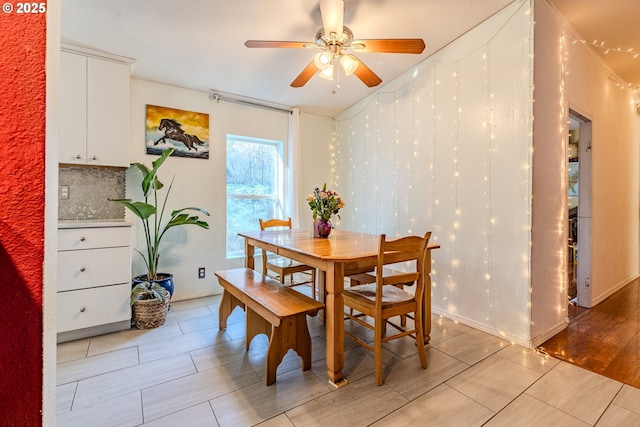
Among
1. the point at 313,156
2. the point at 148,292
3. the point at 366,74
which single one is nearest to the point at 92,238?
the point at 148,292

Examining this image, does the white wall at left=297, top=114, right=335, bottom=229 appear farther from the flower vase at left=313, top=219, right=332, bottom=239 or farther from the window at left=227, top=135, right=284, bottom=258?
the flower vase at left=313, top=219, right=332, bottom=239

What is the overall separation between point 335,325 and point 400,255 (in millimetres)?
613

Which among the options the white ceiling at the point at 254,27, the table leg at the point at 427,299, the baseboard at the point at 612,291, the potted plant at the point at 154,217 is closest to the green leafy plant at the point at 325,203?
the table leg at the point at 427,299

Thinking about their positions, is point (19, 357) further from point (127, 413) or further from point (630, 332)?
point (630, 332)

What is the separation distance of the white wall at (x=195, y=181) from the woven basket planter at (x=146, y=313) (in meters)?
0.74

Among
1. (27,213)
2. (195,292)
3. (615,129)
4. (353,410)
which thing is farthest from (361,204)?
(27,213)

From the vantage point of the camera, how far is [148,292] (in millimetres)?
2629

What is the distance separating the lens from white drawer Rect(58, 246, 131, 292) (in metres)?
2.26

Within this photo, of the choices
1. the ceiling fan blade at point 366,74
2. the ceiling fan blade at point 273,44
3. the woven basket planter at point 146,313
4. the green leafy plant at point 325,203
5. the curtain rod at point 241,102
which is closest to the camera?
the ceiling fan blade at point 273,44

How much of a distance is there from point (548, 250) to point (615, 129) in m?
2.32

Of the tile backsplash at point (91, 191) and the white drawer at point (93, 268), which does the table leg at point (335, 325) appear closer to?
the white drawer at point (93, 268)

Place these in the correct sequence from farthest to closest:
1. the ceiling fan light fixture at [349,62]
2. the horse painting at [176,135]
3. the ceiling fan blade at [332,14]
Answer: the horse painting at [176,135]
the ceiling fan light fixture at [349,62]
the ceiling fan blade at [332,14]

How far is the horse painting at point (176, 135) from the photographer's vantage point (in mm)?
3254

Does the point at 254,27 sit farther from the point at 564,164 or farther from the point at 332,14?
the point at 564,164
